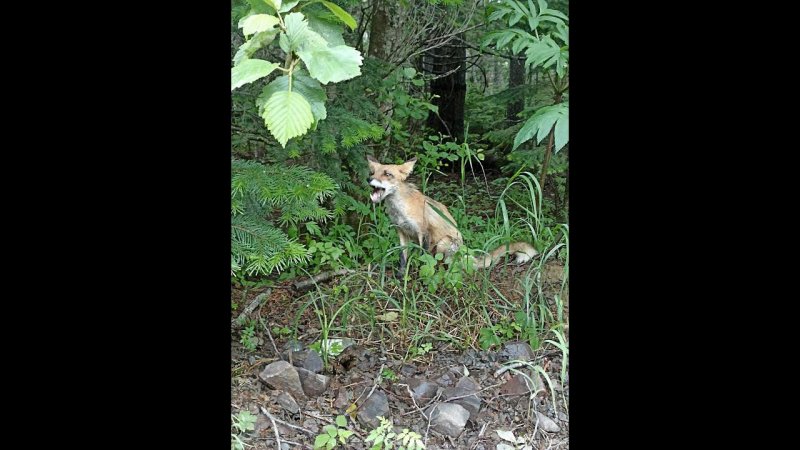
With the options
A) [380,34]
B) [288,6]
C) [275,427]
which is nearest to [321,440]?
[275,427]

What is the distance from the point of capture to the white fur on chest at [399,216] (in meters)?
3.14

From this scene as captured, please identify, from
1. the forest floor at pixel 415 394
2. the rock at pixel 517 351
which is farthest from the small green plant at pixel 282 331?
the rock at pixel 517 351

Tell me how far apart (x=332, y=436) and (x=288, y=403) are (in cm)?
25

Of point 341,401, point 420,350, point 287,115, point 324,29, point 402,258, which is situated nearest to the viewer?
point 287,115

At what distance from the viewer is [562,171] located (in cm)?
386

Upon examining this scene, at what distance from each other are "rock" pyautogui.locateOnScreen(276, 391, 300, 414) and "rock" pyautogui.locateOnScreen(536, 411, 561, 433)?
0.85 meters

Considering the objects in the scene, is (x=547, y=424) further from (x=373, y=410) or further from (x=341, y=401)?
(x=341, y=401)

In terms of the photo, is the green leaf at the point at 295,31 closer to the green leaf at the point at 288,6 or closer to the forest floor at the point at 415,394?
the green leaf at the point at 288,6

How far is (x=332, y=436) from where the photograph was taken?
2.04 m

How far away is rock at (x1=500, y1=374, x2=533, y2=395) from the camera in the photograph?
7.75ft

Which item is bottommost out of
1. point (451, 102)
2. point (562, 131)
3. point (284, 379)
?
point (284, 379)
